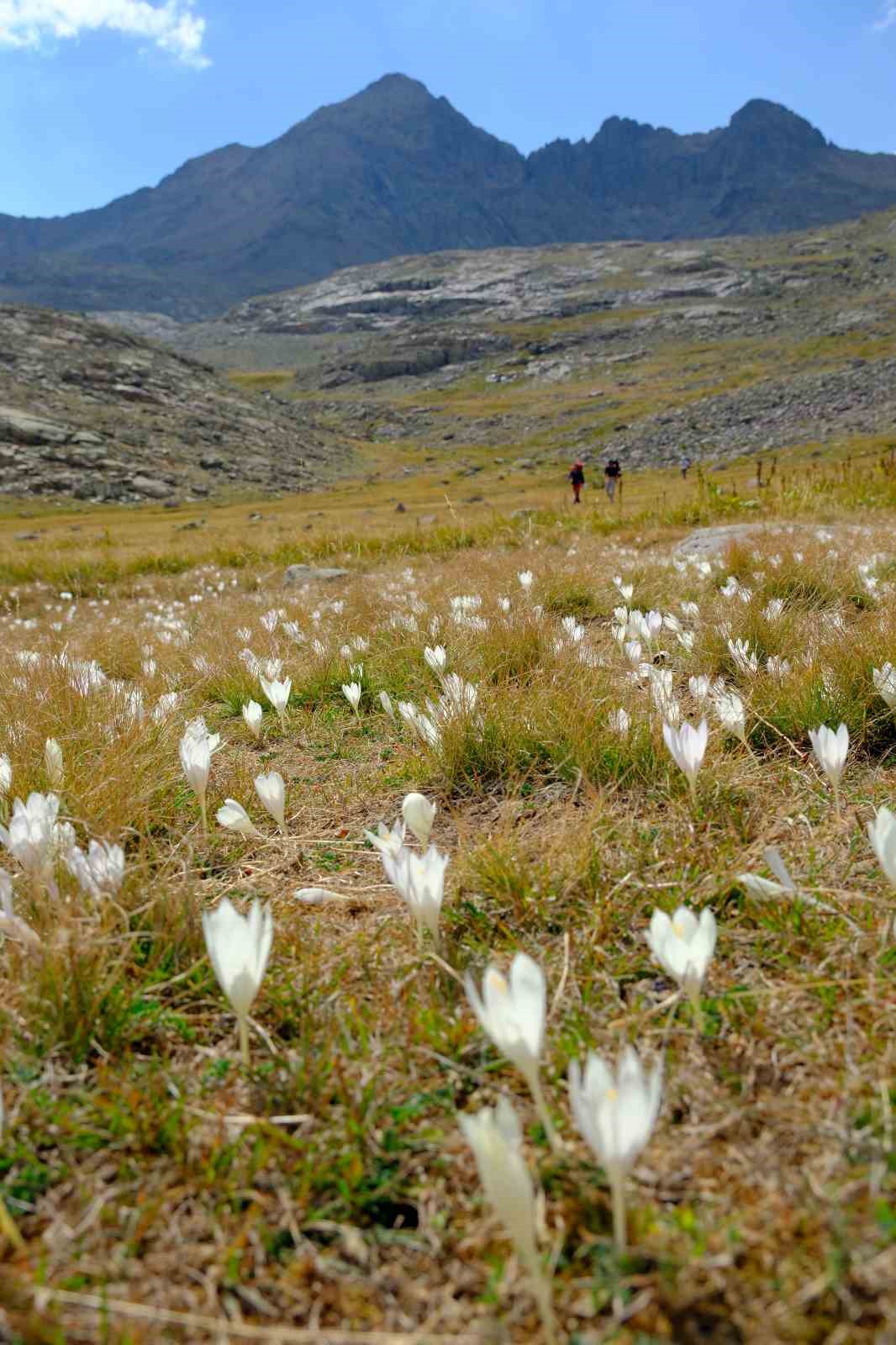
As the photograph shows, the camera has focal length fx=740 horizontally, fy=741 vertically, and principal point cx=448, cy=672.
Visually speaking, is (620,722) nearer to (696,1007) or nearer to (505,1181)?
(696,1007)

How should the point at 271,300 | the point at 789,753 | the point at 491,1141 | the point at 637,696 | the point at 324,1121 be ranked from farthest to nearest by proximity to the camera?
1. the point at 271,300
2. the point at 637,696
3. the point at 789,753
4. the point at 324,1121
5. the point at 491,1141

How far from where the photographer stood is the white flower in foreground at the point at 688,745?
6.30 feet

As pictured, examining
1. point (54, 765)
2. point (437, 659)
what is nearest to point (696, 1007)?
point (54, 765)

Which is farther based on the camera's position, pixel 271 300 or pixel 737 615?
pixel 271 300

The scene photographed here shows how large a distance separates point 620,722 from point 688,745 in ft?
1.66

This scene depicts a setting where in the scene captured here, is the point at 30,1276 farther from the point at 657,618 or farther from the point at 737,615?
the point at 737,615

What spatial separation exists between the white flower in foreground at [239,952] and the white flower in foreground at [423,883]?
31 cm

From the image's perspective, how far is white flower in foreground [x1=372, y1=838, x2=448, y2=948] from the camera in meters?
1.49

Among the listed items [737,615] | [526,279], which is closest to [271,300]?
[526,279]

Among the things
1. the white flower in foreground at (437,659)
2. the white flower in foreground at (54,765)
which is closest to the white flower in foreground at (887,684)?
the white flower in foreground at (437,659)

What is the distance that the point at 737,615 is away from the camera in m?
3.89

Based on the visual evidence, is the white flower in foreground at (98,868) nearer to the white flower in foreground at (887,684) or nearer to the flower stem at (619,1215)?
the flower stem at (619,1215)

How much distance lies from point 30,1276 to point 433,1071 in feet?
2.04

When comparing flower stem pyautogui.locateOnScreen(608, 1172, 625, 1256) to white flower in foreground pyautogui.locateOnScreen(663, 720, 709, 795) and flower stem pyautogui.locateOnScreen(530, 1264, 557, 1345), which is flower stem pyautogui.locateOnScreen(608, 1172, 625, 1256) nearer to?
flower stem pyautogui.locateOnScreen(530, 1264, 557, 1345)
